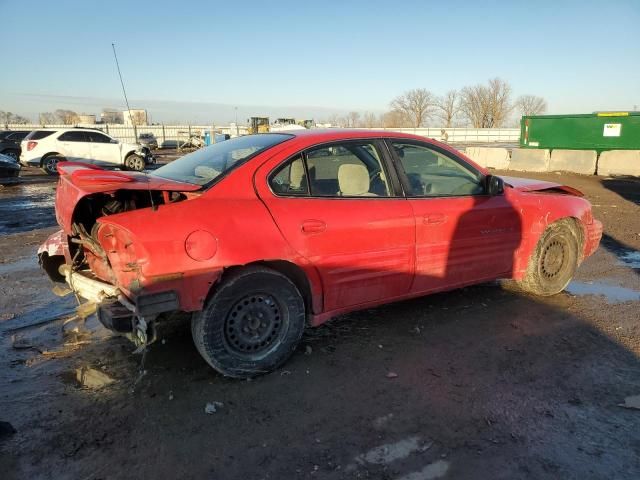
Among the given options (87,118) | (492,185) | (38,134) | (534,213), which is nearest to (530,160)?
(534,213)

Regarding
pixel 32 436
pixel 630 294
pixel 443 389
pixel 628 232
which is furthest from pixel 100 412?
pixel 628 232

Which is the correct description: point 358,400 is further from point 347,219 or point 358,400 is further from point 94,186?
point 94,186

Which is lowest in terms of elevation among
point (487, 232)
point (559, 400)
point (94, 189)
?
point (559, 400)

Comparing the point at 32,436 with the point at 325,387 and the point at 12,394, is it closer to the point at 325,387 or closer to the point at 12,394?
the point at 12,394

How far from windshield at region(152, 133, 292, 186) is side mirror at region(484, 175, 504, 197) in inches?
72.4

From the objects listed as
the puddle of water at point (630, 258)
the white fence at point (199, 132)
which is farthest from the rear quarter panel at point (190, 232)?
the white fence at point (199, 132)

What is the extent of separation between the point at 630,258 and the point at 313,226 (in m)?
5.31

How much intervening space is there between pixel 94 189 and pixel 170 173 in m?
0.94

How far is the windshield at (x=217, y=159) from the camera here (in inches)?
136

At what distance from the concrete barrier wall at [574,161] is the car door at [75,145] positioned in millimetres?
18312

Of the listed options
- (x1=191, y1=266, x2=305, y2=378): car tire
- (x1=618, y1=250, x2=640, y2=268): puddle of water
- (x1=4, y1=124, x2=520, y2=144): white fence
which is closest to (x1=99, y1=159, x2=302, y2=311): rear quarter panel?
(x1=191, y1=266, x2=305, y2=378): car tire

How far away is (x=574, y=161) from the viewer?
58.9ft

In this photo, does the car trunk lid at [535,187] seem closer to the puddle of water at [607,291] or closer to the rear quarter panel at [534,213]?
the rear quarter panel at [534,213]

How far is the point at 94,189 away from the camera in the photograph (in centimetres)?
289
